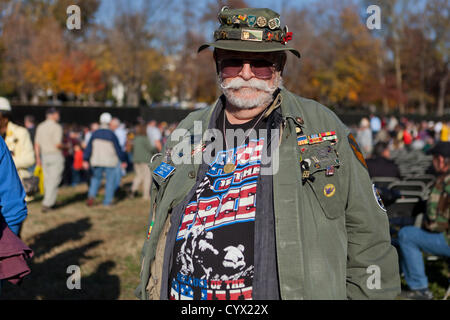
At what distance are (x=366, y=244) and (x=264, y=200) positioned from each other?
48 cm

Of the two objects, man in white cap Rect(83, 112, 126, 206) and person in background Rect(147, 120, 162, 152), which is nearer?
man in white cap Rect(83, 112, 126, 206)

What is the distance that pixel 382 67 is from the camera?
49.9 m

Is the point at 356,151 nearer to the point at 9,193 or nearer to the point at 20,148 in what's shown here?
the point at 9,193

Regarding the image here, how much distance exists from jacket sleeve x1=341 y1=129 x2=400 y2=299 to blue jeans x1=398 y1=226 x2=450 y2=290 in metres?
3.74

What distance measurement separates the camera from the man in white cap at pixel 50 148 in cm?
998

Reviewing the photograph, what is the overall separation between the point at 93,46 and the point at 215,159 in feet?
147

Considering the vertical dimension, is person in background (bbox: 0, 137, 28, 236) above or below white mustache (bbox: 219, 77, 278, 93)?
below

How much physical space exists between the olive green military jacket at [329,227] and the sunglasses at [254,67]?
221 millimetres

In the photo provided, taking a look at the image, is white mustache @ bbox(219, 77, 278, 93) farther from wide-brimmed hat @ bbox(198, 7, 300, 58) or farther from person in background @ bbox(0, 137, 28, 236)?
person in background @ bbox(0, 137, 28, 236)

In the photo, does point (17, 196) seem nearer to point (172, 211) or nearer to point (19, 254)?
point (19, 254)

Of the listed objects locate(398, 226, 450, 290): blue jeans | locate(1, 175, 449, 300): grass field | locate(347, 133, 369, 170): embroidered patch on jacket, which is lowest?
locate(1, 175, 449, 300): grass field

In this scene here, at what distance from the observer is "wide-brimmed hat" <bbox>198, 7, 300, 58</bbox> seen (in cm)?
242

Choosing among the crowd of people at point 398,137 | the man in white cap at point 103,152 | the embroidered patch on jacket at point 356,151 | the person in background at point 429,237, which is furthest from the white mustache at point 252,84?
the crowd of people at point 398,137

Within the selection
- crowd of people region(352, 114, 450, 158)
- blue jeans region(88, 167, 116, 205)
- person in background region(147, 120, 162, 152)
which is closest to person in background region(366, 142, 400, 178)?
blue jeans region(88, 167, 116, 205)
